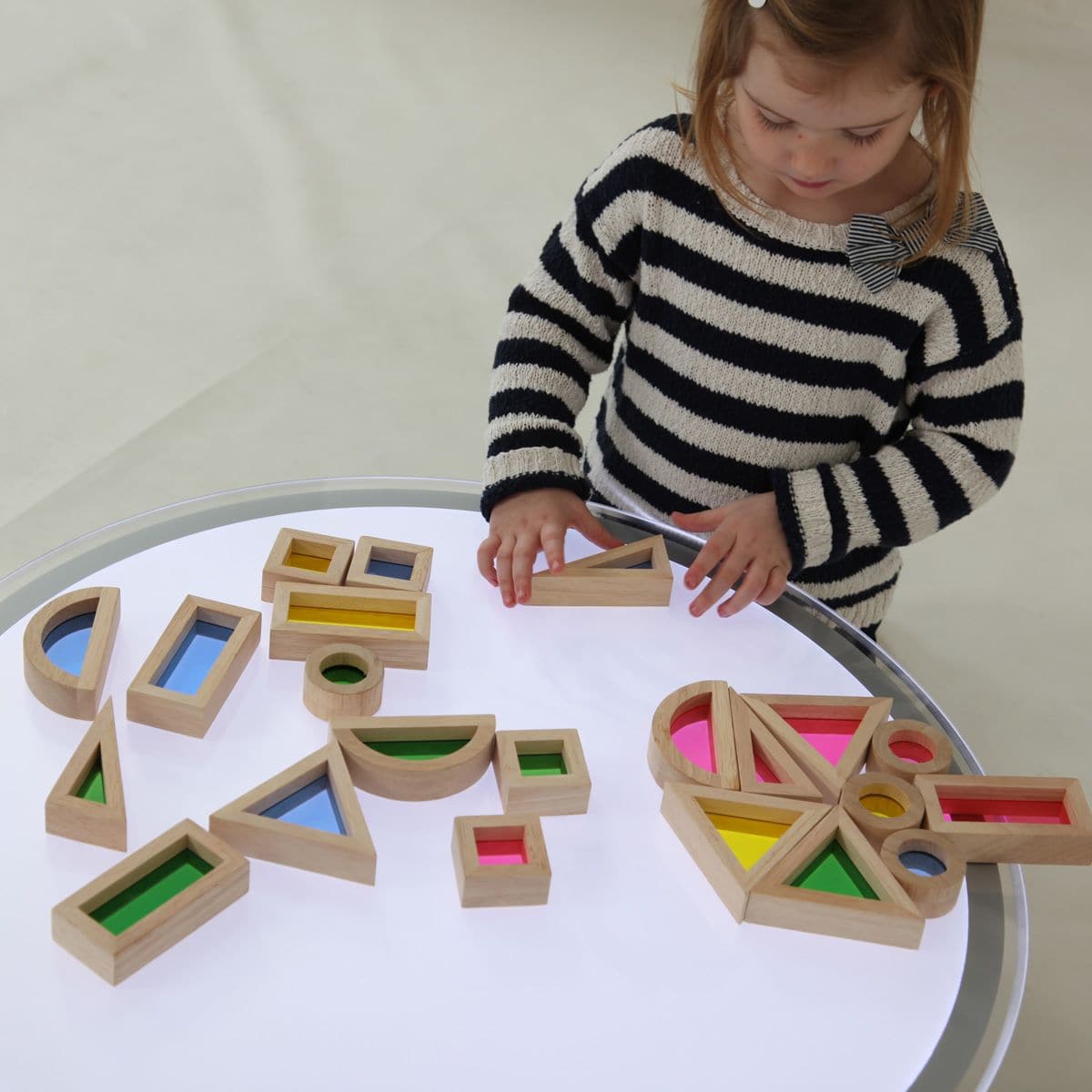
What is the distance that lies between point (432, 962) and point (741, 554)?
0.45 metres

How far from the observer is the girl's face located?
988 millimetres

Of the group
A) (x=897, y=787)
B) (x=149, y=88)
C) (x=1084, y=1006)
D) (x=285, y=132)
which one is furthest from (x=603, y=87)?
(x=897, y=787)

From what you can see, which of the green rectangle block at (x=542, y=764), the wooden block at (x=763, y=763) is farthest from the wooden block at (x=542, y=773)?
the wooden block at (x=763, y=763)

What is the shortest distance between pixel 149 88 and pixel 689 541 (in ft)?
6.87

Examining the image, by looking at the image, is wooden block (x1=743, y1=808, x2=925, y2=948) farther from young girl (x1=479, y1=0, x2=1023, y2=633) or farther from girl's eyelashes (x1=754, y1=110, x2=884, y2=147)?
girl's eyelashes (x1=754, y1=110, x2=884, y2=147)

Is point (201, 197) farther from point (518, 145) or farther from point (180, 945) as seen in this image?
point (180, 945)

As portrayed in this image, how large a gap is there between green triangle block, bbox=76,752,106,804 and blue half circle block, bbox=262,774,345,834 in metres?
0.10

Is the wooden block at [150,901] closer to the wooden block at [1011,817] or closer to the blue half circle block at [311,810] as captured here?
the blue half circle block at [311,810]

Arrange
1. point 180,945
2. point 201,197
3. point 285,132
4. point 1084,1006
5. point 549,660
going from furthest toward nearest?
point 285,132 < point 201,197 < point 1084,1006 < point 549,660 < point 180,945

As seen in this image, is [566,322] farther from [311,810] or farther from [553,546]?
[311,810]

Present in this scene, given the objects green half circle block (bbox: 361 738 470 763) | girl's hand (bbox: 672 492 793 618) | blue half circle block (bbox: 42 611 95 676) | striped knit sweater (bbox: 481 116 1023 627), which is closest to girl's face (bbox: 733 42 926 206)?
striped knit sweater (bbox: 481 116 1023 627)

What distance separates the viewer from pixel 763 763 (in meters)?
0.97

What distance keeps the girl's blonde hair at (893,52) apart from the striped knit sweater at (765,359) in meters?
0.04

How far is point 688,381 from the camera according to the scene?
128cm
